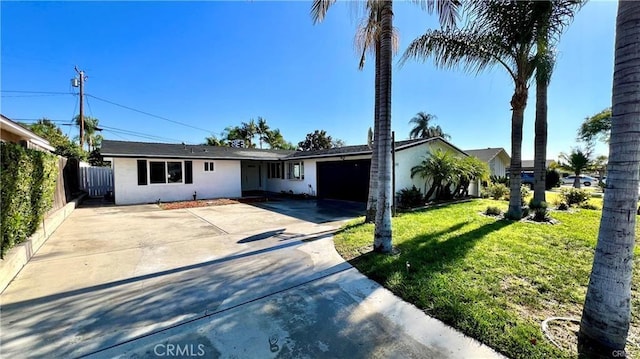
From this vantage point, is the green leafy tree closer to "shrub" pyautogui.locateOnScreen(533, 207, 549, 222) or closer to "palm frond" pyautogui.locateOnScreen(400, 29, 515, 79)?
"palm frond" pyautogui.locateOnScreen(400, 29, 515, 79)

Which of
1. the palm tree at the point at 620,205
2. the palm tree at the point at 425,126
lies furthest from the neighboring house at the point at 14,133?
the palm tree at the point at 425,126

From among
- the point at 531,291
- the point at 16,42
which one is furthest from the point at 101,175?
the point at 531,291

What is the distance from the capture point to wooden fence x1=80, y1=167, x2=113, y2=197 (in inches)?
587

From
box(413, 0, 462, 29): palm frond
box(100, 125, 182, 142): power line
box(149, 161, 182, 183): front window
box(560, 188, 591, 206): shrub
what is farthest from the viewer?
box(100, 125, 182, 142): power line

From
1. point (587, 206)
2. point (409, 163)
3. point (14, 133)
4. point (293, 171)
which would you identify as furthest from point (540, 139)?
point (14, 133)

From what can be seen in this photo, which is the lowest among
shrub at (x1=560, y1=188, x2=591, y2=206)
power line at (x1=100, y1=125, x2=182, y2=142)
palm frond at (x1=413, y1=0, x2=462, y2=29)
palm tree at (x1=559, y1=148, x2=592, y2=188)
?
shrub at (x1=560, y1=188, x2=591, y2=206)

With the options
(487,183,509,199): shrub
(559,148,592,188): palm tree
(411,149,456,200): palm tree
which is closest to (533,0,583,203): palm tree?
(411,149,456,200): palm tree

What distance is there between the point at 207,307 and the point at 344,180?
11067mm

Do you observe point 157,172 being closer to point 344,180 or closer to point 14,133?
point 14,133

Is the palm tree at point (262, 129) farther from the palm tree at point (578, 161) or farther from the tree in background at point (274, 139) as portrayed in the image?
the palm tree at point (578, 161)

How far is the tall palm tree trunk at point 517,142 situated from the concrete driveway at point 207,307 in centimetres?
673

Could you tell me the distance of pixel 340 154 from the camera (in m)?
13.4

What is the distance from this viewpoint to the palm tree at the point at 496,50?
736cm

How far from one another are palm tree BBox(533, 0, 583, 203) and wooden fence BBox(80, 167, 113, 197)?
20581 millimetres
